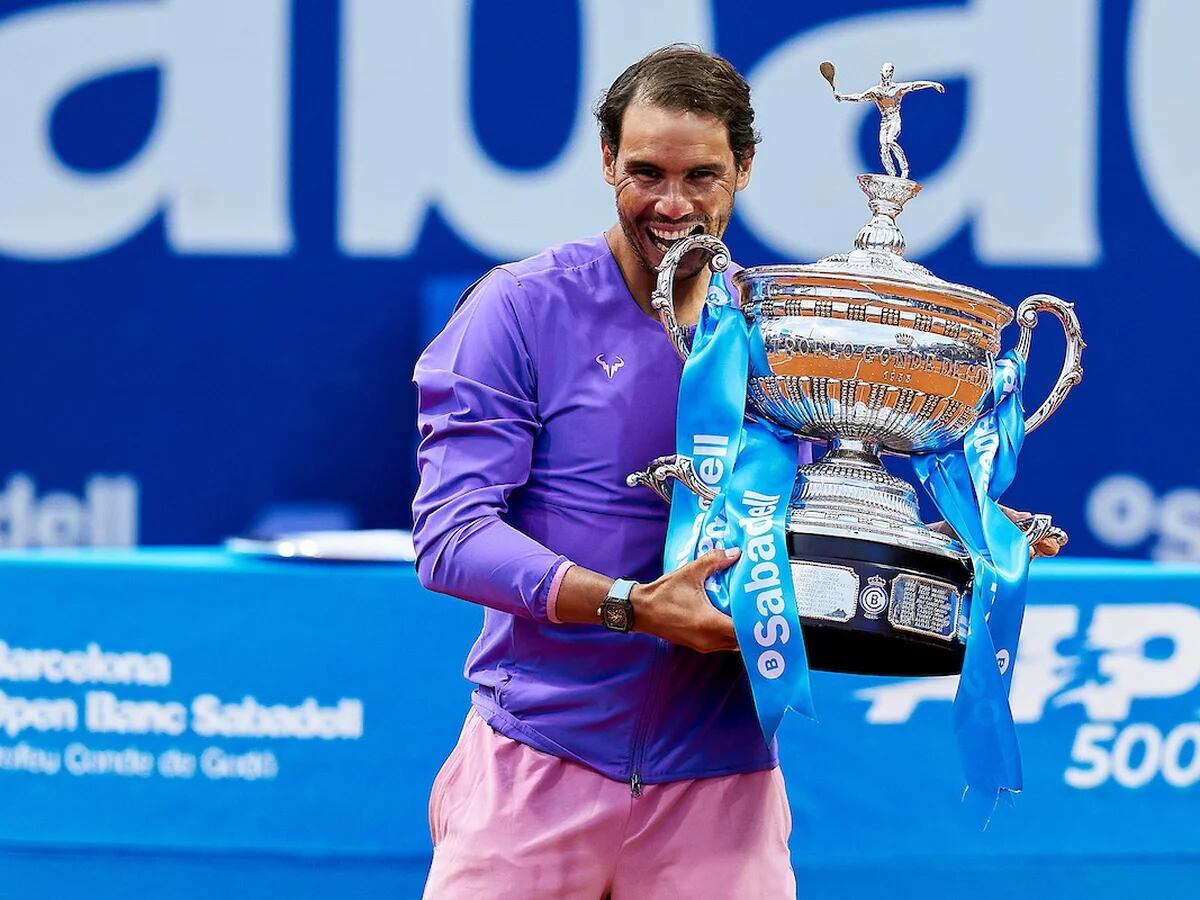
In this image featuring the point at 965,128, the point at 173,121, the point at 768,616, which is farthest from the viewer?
the point at 965,128

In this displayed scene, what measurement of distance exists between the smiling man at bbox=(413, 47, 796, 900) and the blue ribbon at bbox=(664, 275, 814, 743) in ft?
0.31

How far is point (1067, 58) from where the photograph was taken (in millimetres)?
4551

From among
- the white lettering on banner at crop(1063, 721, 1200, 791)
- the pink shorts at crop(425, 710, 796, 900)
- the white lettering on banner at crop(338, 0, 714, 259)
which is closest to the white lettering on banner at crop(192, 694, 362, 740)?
the pink shorts at crop(425, 710, 796, 900)

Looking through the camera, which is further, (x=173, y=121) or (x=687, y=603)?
(x=173, y=121)

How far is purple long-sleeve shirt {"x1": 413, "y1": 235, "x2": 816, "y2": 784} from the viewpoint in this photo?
66.8 inches

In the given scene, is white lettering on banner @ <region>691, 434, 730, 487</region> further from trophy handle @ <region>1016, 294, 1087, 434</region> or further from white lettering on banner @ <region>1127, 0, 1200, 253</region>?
white lettering on banner @ <region>1127, 0, 1200, 253</region>

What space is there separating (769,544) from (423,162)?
10.1ft

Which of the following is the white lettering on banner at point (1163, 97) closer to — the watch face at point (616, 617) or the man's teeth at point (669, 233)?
the man's teeth at point (669, 233)

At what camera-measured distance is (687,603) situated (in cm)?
158

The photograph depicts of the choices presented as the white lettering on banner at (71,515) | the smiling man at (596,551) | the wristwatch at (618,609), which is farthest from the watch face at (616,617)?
the white lettering on banner at (71,515)

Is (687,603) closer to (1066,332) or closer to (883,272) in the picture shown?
(883,272)

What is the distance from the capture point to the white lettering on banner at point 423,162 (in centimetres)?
446

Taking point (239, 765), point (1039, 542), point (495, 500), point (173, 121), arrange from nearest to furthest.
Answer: point (495, 500) → point (1039, 542) → point (239, 765) → point (173, 121)

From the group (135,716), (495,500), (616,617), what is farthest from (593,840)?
(135,716)
